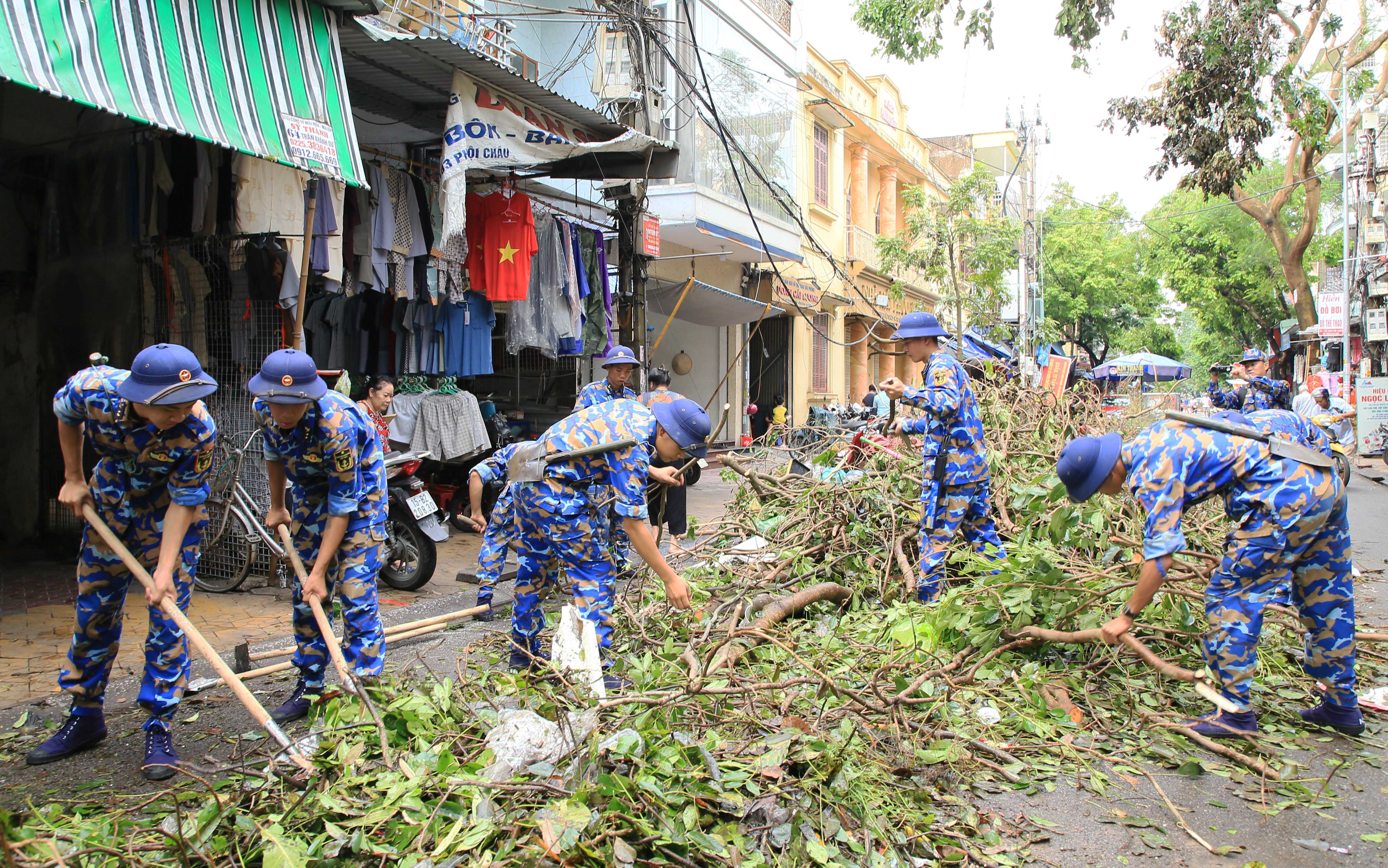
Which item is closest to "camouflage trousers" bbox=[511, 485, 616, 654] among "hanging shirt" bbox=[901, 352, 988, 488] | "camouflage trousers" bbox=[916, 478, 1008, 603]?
"camouflage trousers" bbox=[916, 478, 1008, 603]

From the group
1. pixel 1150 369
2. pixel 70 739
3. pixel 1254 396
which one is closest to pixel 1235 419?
pixel 70 739

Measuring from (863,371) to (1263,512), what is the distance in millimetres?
22446

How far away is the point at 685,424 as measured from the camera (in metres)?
3.86

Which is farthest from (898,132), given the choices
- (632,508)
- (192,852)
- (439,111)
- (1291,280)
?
(192,852)

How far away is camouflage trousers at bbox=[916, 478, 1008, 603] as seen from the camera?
219 inches

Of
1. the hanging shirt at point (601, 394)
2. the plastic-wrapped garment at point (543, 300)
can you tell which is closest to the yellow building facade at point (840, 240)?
the plastic-wrapped garment at point (543, 300)

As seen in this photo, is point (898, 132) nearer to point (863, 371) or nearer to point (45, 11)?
point (863, 371)

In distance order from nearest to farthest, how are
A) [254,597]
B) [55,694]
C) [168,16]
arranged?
[55,694]
[168,16]
[254,597]

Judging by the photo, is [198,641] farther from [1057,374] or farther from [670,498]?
[1057,374]

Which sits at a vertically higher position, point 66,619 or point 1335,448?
point 1335,448

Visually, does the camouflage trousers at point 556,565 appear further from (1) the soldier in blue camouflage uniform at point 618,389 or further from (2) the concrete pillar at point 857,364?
(2) the concrete pillar at point 857,364

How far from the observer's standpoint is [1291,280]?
21.8m

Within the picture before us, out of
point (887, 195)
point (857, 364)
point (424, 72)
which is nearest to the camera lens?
point (424, 72)

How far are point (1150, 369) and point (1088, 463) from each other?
95.9ft
